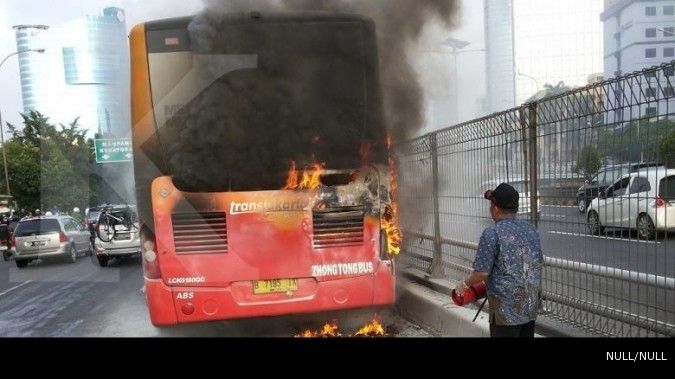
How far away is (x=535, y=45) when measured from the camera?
1163 centimetres

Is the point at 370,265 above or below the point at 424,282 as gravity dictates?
above

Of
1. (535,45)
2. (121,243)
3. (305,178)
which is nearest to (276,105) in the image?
(305,178)

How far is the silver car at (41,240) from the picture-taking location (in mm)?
12922

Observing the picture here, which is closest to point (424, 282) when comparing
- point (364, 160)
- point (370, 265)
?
point (370, 265)

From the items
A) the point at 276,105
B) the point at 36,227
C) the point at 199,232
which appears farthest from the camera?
the point at 36,227

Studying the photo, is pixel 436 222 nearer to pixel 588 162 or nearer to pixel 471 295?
pixel 588 162

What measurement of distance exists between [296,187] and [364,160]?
66cm

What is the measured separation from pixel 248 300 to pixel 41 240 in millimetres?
11007

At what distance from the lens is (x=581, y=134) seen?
3482 millimetres

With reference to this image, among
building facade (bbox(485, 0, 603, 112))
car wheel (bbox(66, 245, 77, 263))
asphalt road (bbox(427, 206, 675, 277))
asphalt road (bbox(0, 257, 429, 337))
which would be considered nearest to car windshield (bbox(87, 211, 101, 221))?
car wheel (bbox(66, 245, 77, 263))

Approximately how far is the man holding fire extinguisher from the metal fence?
0.74 m

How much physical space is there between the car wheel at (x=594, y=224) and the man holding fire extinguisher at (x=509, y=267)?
0.75m

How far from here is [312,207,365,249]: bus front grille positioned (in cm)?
451
